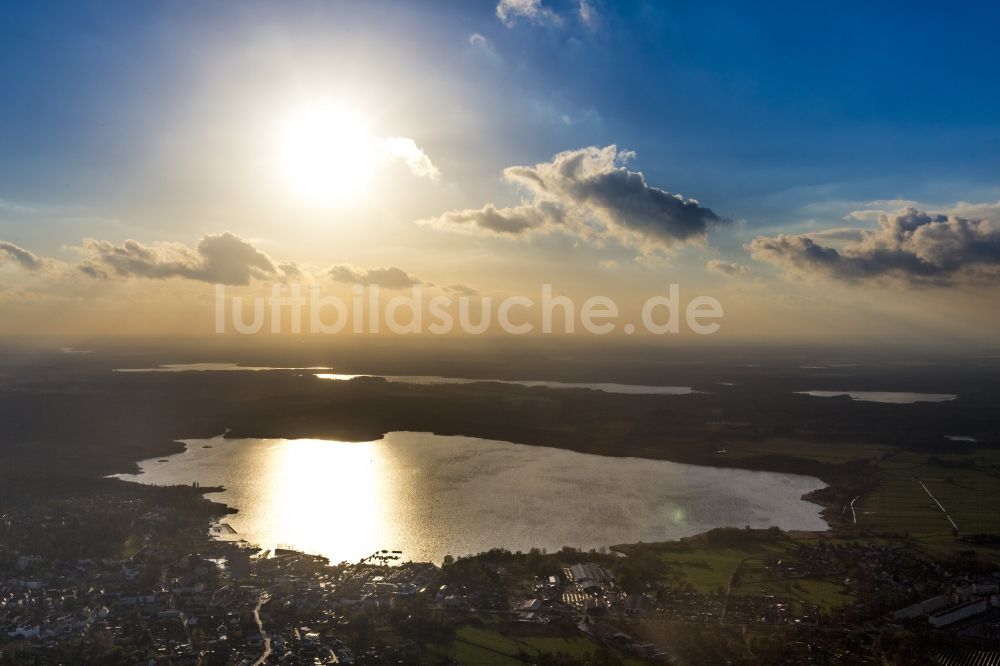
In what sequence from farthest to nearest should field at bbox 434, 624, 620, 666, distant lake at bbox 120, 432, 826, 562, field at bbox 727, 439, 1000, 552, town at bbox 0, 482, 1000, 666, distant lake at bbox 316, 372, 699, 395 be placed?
1. distant lake at bbox 316, 372, 699, 395
2. field at bbox 727, 439, 1000, 552
3. distant lake at bbox 120, 432, 826, 562
4. town at bbox 0, 482, 1000, 666
5. field at bbox 434, 624, 620, 666

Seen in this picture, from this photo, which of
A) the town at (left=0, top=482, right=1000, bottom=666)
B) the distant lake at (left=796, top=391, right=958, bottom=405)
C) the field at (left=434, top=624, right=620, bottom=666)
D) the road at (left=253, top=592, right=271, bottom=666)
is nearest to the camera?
the road at (left=253, top=592, right=271, bottom=666)

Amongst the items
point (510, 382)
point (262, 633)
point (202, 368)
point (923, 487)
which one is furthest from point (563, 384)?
point (262, 633)

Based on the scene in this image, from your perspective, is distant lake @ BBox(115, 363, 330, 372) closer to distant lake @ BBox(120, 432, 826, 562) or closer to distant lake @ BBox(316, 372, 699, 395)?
distant lake @ BBox(316, 372, 699, 395)

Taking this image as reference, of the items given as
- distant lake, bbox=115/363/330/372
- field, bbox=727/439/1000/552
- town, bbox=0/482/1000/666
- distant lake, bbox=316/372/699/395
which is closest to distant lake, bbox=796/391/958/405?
distant lake, bbox=316/372/699/395

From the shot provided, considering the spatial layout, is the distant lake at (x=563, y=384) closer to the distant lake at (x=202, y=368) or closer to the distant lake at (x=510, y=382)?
the distant lake at (x=510, y=382)

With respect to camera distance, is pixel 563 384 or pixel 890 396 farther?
pixel 563 384

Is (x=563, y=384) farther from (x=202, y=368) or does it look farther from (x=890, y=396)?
(x=202, y=368)

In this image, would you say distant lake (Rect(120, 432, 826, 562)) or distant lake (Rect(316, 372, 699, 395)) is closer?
distant lake (Rect(120, 432, 826, 562))
